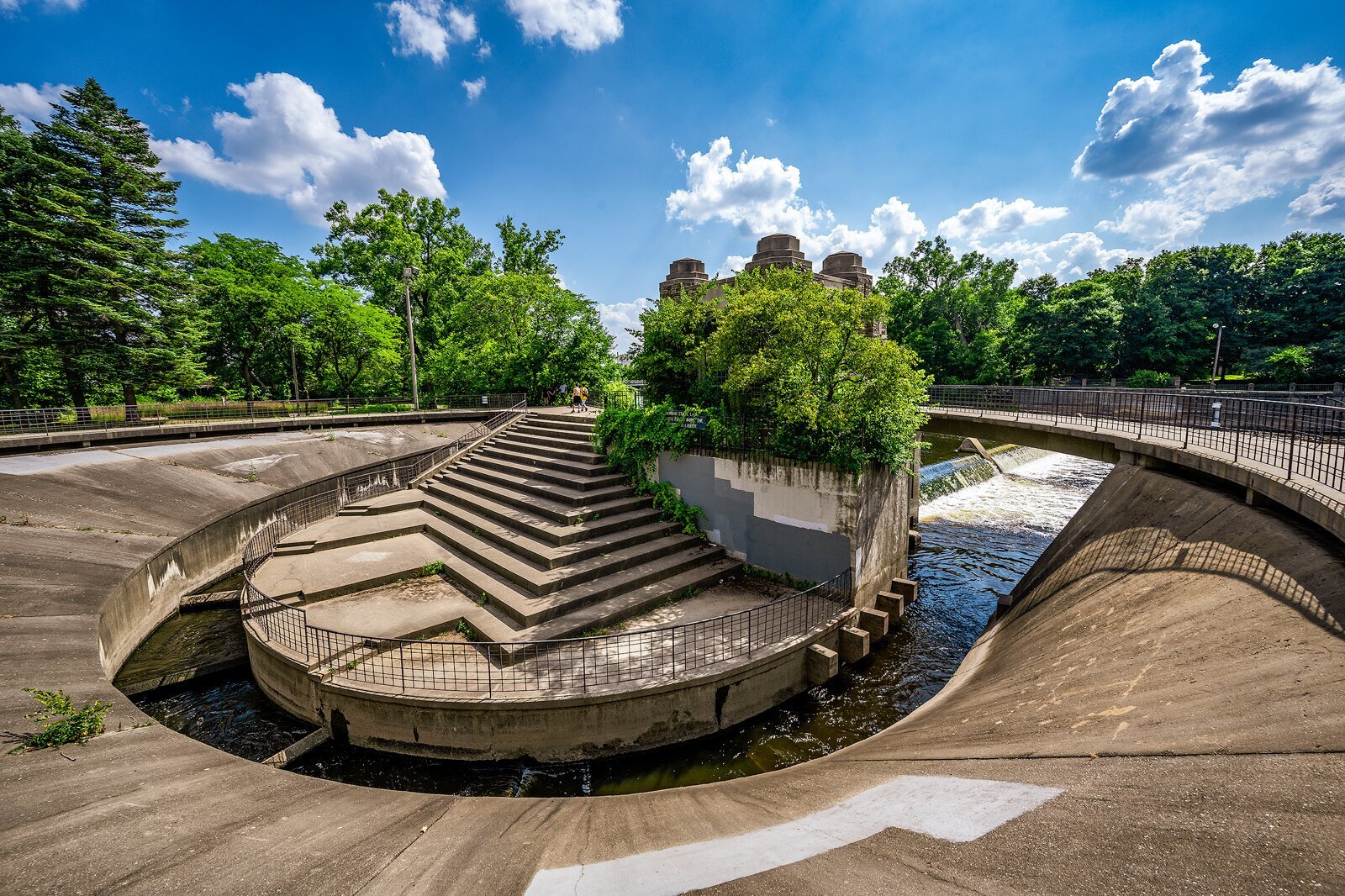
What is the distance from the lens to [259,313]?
83.0ft

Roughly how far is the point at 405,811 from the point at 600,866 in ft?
6.62

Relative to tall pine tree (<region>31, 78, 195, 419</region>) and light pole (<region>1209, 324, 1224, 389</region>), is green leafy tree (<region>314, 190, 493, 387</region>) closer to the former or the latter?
tall pine tree (<region>31, 78, 195, 419</region>)

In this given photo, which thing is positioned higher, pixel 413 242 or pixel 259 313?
pixel 413 242

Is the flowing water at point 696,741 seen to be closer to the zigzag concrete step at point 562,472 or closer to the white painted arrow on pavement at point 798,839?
the white painted arrow on pavement at point 798,839

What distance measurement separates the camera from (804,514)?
1048 cm

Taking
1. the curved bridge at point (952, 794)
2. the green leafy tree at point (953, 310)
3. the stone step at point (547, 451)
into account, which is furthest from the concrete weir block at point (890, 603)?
the green leafy tree at point (953, 310)

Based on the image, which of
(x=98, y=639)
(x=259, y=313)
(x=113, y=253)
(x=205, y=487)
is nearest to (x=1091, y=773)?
(x=98, y=639)

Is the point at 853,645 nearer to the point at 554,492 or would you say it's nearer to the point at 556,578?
the point at 556,578

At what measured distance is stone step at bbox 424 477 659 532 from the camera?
1084 centimetres

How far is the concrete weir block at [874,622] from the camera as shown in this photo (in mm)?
9617

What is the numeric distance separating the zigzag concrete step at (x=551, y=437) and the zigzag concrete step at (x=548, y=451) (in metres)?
0.13

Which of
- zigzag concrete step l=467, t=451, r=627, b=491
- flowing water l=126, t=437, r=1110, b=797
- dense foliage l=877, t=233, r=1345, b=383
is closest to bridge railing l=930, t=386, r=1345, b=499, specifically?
flowing water l=126, t=437, r=1110, b=797

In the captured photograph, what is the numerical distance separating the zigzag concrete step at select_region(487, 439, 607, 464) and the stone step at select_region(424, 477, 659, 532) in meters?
1.97

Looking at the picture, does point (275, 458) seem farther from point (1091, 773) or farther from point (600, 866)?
point (1091, 773)
